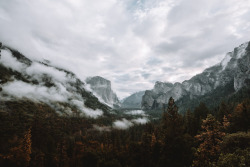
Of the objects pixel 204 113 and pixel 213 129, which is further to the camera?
pixel 204 113

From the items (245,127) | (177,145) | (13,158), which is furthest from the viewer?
(13,158)

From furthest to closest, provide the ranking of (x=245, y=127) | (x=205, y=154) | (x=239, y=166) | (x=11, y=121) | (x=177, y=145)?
1. (x=11, y=121)
2. (x=245, y=127)
3. (x=177, y=145)
4. (x=205, y=154)
5. (x=239, y=166)

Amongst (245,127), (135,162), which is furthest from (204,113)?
(135,162)

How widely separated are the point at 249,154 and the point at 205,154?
811cm

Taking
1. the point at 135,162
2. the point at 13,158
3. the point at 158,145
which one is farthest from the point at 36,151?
the point at 158,145

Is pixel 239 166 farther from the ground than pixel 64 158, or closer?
farther from the ground

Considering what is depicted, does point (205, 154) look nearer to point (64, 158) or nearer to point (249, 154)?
point (249, 154)

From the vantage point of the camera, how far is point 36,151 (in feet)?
204

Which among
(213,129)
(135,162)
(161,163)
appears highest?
(213,129)

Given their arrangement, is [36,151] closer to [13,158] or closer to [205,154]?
[13,158]

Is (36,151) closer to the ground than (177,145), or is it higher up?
closer to the ground

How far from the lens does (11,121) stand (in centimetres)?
16588

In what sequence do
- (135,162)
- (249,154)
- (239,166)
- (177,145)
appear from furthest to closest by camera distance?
(135,162), (177,145), (249,154), (239,166)

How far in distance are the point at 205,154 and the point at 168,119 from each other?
11370mm
